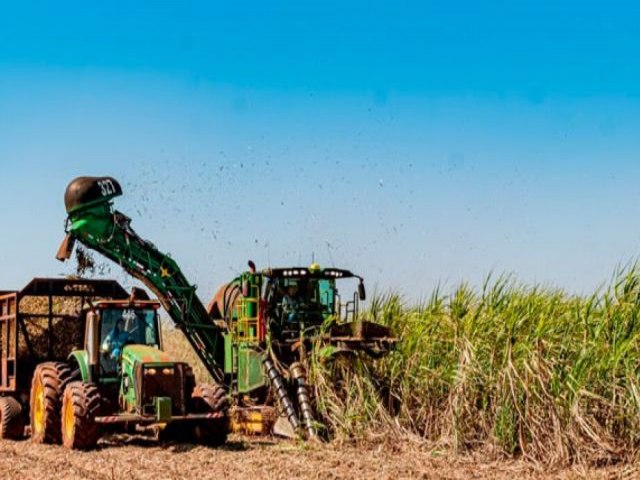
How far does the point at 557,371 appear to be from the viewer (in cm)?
1147

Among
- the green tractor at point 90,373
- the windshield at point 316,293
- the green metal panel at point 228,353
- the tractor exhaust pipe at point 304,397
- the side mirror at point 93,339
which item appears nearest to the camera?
the green tractor at point 90,373

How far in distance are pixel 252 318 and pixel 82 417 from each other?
4016 mm

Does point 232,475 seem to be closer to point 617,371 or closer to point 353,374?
point 353,374

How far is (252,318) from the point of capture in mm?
16422

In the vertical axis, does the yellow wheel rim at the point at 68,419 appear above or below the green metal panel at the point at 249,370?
below

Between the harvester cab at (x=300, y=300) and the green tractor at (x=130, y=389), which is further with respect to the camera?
the harvester cab at (x=300, y=300)

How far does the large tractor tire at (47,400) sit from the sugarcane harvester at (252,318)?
107 inches

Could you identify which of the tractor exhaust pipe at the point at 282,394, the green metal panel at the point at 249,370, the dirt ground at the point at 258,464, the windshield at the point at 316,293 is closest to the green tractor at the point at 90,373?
the dirt ground at the point at 258,464

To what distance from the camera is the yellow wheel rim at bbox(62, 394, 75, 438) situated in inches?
522

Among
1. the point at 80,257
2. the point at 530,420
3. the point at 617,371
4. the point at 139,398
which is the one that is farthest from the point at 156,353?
the point at 617,371

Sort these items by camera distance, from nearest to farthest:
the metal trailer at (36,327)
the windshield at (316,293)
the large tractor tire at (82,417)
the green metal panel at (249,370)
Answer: the large tractor tire at (82,417)
the metal trailer at (36,327)
the green metal panel at (249,370)
the windshield at (316,293)

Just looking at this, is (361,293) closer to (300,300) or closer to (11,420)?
(300,300)

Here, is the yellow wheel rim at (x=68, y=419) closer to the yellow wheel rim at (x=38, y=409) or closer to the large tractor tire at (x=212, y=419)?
the yellow wheel rim at (x=38, y=409)

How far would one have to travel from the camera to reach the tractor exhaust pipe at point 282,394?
14219 mm
